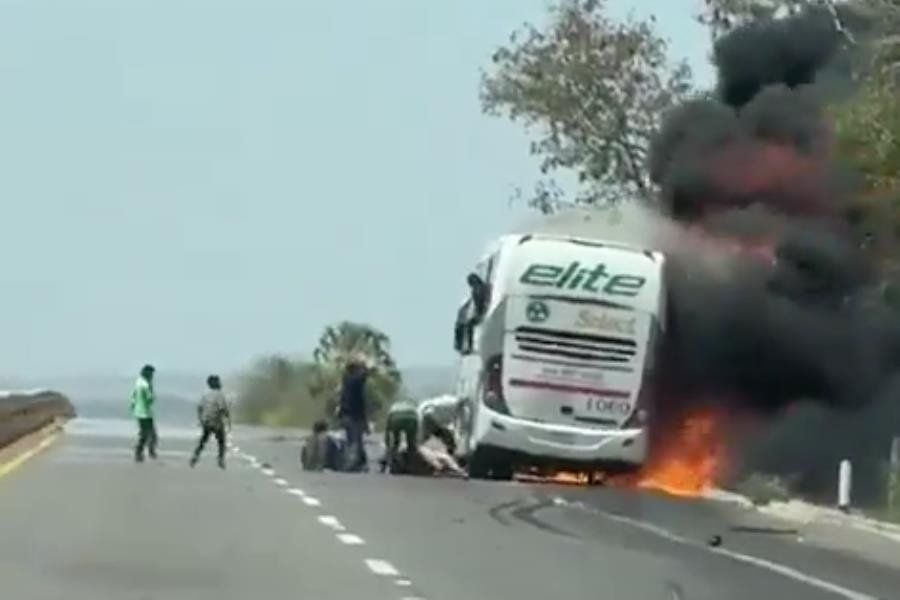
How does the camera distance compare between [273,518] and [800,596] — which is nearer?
[800,596]

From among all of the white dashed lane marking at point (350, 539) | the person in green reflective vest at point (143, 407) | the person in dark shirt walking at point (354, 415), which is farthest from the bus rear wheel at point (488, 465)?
the white dashed lane marking at point (350, 539)

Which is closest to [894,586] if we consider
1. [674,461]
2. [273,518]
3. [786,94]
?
[273,518]

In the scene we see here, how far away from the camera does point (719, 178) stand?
49125 mm

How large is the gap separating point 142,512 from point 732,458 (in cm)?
1666

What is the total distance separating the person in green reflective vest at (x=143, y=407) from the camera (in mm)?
45688

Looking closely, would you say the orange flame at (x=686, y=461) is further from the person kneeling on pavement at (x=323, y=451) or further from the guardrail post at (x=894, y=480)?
the guardrail post at (x=894, y=480)

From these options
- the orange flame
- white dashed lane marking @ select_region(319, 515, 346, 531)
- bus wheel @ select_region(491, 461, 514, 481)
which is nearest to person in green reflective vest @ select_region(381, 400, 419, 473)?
bus wheel @ select_region(491, 461, 514, 481)

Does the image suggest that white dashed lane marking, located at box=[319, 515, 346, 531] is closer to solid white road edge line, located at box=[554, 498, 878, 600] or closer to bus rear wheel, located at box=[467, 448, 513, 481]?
solid white road edge line, located at box=[554, 498, 878, 600]

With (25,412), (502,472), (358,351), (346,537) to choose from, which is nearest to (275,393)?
(358,351)

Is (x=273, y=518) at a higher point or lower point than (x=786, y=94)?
lower

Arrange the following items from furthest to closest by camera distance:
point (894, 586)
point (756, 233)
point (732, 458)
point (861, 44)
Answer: point (756, 233), point (732, 458), point (861, 44), point (894, 586)

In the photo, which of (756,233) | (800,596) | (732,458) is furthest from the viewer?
(756,233)

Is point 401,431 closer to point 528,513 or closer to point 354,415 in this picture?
point 354,415

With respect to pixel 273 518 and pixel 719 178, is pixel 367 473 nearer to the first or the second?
pixel 719 178
